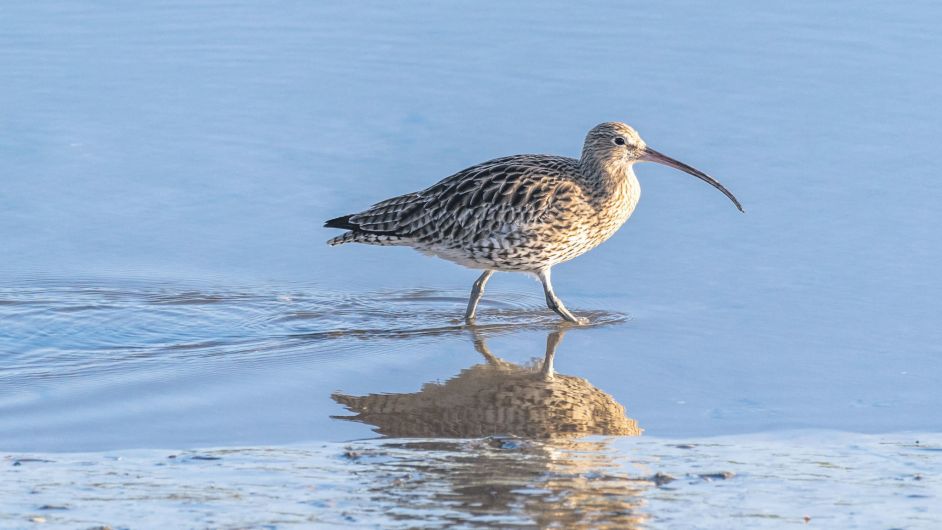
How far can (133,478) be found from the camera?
6.78 metres

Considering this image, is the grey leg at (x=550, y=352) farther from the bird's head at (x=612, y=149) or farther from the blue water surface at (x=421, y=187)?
the bird's head at (x=612, y=149)

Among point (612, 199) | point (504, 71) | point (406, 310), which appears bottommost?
point (406, 310)

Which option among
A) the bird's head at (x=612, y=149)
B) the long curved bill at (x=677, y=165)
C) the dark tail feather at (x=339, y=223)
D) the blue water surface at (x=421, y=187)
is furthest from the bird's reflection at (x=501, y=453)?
the long curved bill at (x=677, y=165)

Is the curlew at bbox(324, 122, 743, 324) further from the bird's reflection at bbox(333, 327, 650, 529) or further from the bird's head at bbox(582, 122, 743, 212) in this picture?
the bird's reflection at bbox(333, 327, 650, 529)

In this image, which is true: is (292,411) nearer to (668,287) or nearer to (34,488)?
(34,488)

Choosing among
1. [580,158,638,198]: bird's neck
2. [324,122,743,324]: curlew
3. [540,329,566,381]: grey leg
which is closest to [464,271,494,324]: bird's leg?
[324,122,743,324]: curlew

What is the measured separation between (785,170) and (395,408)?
199 inches

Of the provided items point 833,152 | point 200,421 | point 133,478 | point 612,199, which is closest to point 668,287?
point 612,199

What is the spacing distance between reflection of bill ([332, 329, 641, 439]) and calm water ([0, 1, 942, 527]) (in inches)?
1.6

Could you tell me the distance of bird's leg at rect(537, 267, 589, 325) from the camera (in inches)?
399

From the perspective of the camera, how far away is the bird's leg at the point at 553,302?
10141 millimetres

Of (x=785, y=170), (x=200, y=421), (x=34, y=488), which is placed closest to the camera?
(x=34, y=488)

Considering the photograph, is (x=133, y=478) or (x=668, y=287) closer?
(x=133, y=478)

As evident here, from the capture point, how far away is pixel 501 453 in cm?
726
